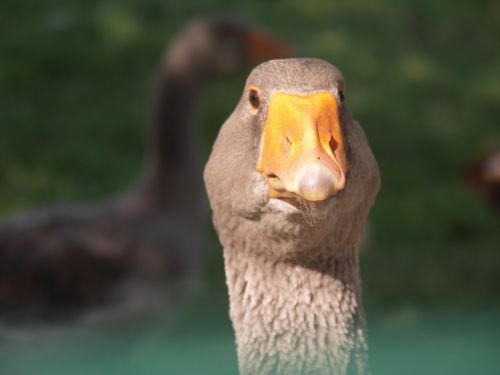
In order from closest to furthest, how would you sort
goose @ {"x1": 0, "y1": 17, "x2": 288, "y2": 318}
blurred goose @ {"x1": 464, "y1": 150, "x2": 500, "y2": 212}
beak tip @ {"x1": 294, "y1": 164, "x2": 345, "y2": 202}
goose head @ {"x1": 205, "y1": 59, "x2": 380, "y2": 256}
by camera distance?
1. beak tip @ {"x1": 294, "y1": 164, "x2": 345, "y2": 202}
2. goose head @ {"x1": 205, "y1": 59, "x2": 380, "y2": 256}
3. goose @ {"x1": 0, "y1": 17, "x2": 288, "y2": 318}
4. blurred goose @ {"x1": 464, "y1": 150, "x2": 500, "y2": 212}

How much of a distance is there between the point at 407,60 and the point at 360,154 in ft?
21.9

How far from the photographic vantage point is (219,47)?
597cm

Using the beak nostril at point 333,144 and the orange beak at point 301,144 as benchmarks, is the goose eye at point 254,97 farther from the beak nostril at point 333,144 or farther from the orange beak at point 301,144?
the beak nostril at point 333,144

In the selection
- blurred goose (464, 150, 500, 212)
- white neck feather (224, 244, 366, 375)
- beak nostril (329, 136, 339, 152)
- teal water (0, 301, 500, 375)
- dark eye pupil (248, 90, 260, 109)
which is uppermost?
blurred goose (464, 150, 500, 212)

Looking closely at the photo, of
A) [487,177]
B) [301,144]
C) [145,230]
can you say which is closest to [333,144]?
[301,144]

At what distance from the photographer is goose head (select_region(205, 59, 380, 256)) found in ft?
7.02

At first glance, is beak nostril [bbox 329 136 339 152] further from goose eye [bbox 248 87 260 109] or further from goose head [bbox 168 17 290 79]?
goose head [bbox 168 17 290 79]

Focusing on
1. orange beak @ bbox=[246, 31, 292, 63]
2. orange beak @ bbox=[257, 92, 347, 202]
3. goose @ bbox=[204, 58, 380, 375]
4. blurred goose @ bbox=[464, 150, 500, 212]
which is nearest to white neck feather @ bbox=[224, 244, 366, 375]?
goose @ bbox=[204, 58, 380, 375]

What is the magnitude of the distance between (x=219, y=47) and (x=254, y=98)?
12.1ft

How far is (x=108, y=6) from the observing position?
29.0 feet

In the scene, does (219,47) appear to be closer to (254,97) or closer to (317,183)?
(254,97)

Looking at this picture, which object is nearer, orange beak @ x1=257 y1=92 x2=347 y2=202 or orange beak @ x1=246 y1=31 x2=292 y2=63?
orange beak @ x1=257 y1=92 x2=347 y2=202

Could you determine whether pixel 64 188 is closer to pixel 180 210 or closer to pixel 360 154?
pixel 180 210

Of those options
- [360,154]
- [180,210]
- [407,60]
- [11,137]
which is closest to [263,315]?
[360,154]
